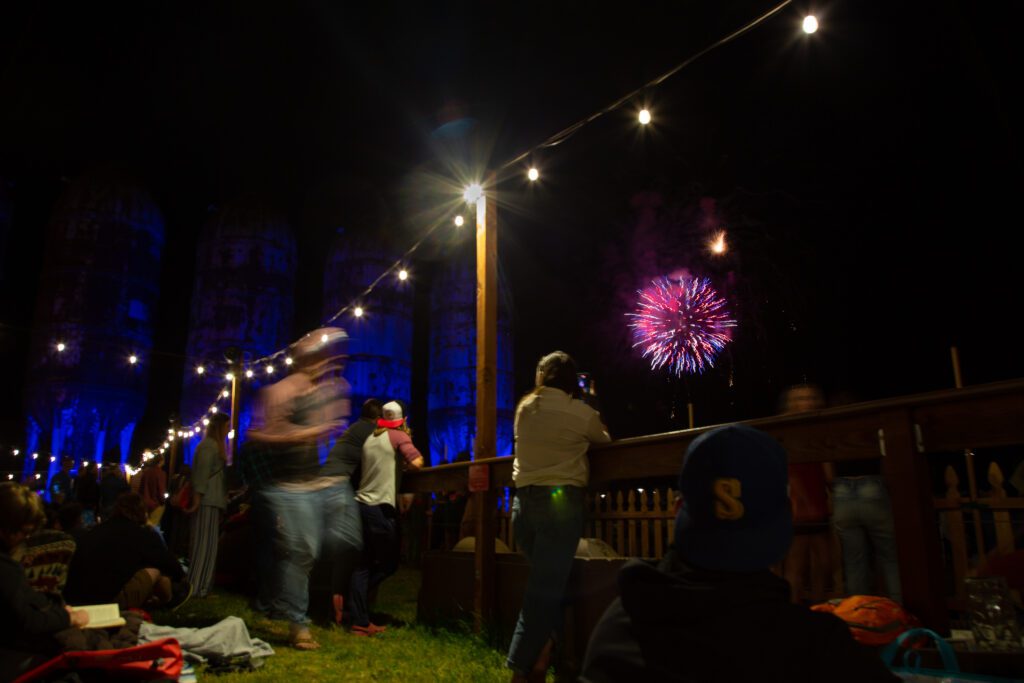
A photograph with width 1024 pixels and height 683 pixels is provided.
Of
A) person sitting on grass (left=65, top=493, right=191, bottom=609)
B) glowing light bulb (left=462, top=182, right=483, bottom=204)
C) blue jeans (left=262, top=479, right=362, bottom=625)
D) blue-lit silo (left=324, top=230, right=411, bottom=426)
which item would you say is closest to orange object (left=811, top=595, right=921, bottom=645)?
blue jeans (left=262, top=479, right=362, bottom=625)

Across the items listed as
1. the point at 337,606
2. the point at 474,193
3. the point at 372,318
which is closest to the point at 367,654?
the point at 337,606

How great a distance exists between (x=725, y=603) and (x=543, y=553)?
3.06 m

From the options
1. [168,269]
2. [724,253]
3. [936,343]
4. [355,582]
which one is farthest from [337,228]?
[355,582]

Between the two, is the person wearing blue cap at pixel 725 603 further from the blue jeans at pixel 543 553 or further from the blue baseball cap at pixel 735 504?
the blue jeans at pixel 543 553

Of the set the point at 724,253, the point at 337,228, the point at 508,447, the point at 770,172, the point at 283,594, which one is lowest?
the point at 283,594

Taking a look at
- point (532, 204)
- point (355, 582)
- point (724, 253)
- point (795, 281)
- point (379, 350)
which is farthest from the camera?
point (379, 350)

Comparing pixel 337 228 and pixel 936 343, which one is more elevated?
pixel 337 228

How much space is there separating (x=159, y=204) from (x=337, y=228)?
9594mm

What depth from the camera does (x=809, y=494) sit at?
6246 millimetres

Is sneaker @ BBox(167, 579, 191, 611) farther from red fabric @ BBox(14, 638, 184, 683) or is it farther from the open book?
red fabric @ BBox(14, 638, 184, 683)

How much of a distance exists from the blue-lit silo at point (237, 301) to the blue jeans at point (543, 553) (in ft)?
102

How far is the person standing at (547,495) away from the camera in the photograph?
13.5 ft

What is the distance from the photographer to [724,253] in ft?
95.4

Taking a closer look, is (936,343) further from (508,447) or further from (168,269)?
(168,269)
